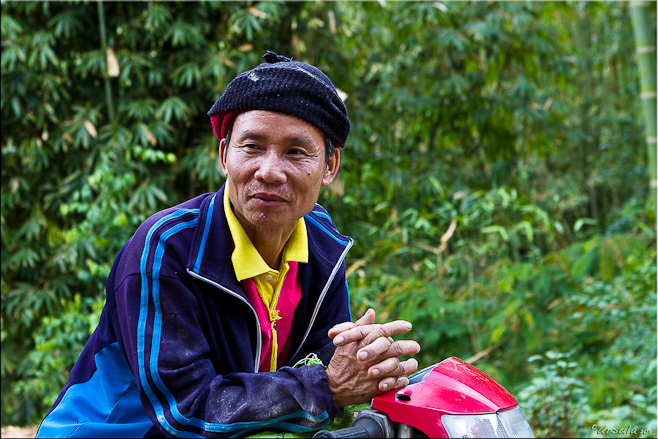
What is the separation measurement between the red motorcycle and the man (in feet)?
0.17

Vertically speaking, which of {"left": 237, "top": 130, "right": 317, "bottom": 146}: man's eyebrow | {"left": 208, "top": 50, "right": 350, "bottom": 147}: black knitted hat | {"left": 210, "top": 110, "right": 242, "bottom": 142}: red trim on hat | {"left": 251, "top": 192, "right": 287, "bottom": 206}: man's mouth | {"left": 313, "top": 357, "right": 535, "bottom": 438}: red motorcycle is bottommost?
{"left": 313, "top": 357, "right": 535, "bottom": 438}: red motorcycle

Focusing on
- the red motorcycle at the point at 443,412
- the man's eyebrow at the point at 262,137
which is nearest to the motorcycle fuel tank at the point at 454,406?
the red motorcycle at the point at 443,412

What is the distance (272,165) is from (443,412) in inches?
27.4

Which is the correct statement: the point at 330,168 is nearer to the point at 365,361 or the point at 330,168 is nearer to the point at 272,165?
the point at 272,165

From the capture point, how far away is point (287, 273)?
1775mm

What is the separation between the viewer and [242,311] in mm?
1593

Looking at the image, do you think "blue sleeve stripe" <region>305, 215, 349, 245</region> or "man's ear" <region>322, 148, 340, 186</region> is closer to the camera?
"man's ear" <region>322, 148, 340, 186</region>

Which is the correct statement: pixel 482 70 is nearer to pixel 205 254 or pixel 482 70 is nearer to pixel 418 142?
pixel 418 142

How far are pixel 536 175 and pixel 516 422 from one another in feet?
22.5

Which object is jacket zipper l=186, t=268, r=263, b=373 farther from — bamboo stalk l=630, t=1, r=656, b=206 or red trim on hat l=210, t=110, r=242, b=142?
bamboo stalk l=630, t=1, r=656, b=206

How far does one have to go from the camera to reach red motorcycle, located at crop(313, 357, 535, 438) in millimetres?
1281

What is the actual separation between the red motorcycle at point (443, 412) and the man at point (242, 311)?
0.05 m

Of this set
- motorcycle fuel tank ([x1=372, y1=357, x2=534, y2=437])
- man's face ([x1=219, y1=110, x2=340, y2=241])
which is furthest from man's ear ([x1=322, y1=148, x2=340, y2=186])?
motorcycle fuel tank ([x1=372, y1=357, x2=534, y2=437])

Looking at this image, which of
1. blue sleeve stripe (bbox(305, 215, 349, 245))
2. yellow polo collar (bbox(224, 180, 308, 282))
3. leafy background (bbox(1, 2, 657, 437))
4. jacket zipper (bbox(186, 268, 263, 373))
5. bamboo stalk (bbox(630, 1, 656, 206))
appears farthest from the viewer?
leafy background (bbox(1, 2, 657, 437))
